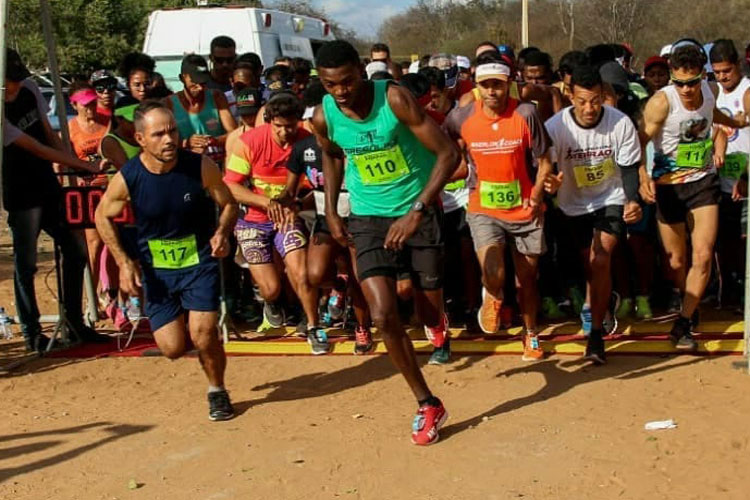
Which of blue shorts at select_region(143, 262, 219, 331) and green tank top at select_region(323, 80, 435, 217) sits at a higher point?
green tank top at select_region(323, 80, 435, 217)

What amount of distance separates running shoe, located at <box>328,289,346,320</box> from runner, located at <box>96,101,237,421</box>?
2.33 metres

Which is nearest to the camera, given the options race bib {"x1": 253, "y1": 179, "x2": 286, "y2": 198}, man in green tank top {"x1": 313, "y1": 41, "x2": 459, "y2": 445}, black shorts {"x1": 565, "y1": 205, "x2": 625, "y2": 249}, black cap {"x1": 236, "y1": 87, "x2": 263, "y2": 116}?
man in green tank top {"x1": 313, "y1": 41, "x2": 459, "y2": 445}

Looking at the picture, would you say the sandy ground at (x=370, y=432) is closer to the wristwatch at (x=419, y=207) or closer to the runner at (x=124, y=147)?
the runner at (x=124, y=147)

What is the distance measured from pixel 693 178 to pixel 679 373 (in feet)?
4.97

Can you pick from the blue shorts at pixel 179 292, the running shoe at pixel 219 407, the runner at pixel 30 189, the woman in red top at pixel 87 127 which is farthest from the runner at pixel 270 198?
the woman in red top at pixel 87 127

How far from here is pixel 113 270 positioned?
9.73 m

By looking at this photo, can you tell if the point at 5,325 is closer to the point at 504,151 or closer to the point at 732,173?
the point at 504,151

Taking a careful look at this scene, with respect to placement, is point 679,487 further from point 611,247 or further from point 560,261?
point 560,261

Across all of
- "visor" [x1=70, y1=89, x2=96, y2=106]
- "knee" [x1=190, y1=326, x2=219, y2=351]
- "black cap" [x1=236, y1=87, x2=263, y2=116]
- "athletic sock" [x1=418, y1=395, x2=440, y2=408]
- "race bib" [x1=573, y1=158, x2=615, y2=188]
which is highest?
"visor" [x1=70, y1=89, x2=96, y2=106]

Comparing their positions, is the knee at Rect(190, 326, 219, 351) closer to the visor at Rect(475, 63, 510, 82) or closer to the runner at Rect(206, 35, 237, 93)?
the visor at Rect(475, 63, 510, 82)

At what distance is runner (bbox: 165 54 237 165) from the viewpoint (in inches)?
362

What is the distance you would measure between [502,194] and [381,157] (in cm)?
150

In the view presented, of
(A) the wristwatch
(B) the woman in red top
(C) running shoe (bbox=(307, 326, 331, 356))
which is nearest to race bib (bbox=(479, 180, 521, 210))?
(A) the wristwatch

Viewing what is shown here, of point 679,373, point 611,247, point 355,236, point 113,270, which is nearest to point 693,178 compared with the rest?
point 611,247
